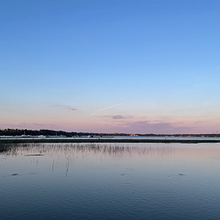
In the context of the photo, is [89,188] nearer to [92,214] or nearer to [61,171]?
A: [92,214]

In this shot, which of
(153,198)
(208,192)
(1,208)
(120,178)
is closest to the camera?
(1,208)

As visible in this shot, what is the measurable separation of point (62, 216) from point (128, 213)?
375 cm

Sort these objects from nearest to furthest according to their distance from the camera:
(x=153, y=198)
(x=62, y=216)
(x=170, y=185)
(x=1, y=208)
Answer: (x=62, y=216)
(x=1, y=208)
(x=153, y=198)
(x=170, y=185)

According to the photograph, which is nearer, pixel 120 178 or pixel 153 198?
pixel 153 198

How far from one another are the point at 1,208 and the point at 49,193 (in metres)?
3.96

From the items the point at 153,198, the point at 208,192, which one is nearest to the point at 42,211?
the point at 153,198

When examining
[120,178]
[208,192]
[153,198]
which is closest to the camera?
[153,198]

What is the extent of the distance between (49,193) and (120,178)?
25.7 feet

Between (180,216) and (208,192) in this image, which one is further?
(208,192)

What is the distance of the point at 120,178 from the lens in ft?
73.7

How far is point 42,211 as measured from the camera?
1325 cm

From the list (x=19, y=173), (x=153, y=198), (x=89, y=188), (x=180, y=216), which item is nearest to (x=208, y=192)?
(x=153, y=198)

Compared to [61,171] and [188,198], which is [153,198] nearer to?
[188,198]

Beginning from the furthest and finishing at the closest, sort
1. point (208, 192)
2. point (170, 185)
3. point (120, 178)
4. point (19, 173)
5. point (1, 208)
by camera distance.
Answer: point (19, 173), point (120, 178), point (170, 185), point (208, 192), point (1, 208)
